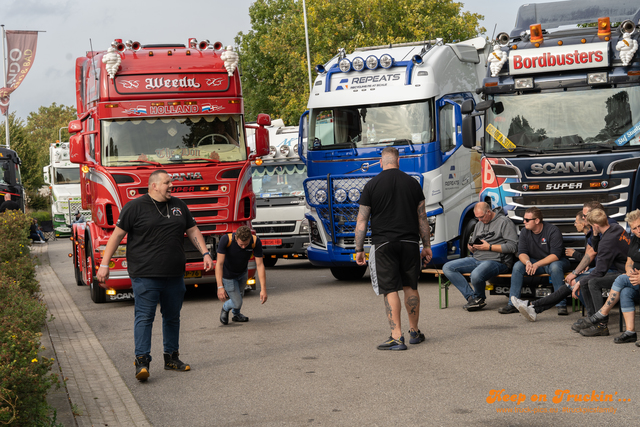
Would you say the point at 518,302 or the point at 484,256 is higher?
the point at 484,256

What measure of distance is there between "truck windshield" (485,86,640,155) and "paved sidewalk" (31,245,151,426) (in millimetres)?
6029

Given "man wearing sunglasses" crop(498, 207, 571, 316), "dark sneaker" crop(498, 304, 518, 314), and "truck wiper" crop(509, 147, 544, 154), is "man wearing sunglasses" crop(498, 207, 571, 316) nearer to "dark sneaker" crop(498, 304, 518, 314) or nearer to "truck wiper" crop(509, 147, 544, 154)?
"dark sneaker" crop(498, 304, 518, 314)

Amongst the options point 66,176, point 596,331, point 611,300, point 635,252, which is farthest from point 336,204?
point 66,176

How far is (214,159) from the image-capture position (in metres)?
13.1

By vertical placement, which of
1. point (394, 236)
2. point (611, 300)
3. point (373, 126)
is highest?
point (373, 126)

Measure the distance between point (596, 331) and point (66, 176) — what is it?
31764 mm

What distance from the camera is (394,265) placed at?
8484 mm

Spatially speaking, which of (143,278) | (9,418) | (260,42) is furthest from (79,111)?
(260,42)

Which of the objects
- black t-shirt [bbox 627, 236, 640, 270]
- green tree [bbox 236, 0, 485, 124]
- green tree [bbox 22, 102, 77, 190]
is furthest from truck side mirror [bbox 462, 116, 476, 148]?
green tree [bbox 22, 102, 77, 190]

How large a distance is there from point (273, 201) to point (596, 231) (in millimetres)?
9298

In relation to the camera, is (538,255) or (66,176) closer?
(538,255)

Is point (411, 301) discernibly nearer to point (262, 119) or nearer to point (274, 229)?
point (262, 119)

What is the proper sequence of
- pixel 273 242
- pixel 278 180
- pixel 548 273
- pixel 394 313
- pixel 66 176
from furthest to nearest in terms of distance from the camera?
pixel 66 176, pixel 278 180, pixel 273 242, pixel 548 273, pixel 394 313

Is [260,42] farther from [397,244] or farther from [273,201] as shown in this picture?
[397,244]
